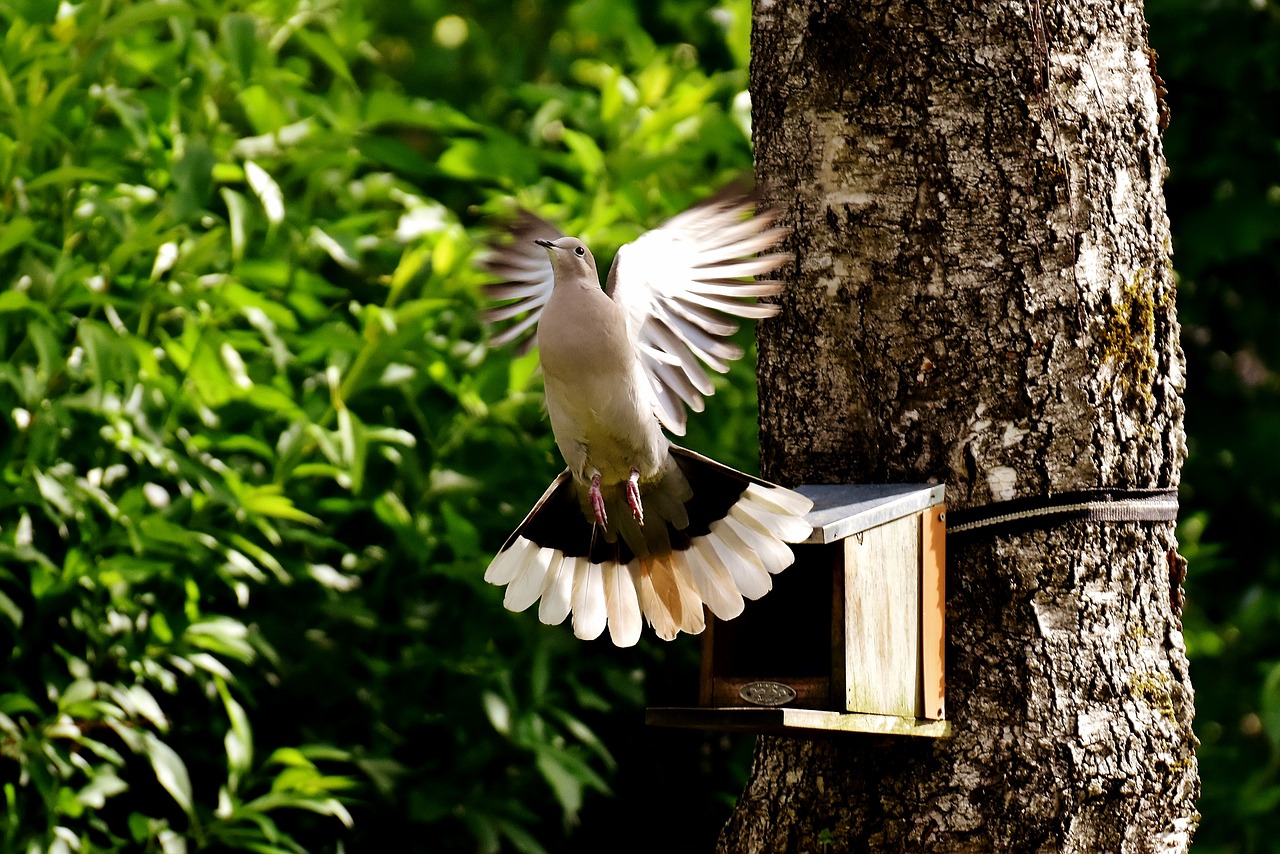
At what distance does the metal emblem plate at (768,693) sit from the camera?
2363mm

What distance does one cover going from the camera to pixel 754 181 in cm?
266

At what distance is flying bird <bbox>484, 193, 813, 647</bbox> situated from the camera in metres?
2.60

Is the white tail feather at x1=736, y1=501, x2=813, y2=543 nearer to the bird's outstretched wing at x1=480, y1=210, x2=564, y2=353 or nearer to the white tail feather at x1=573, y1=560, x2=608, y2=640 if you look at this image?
the white tail feather at x1=573, y1=560, x2=608, y2=640

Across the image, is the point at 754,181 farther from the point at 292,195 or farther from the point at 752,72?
the point at 292,195

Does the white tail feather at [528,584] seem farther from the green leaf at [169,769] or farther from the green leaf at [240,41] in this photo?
the green leaf at [240,41]

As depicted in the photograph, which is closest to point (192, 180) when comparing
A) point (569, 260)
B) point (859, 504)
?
point (569, 260)

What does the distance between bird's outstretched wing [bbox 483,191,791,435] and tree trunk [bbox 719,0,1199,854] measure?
147 millimetres

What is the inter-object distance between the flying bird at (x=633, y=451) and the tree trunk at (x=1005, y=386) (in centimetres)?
18

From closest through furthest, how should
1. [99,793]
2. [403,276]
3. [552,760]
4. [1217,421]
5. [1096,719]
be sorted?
[1096,719] → [99,793] → [552,760] → [403,276] → [1217,421]

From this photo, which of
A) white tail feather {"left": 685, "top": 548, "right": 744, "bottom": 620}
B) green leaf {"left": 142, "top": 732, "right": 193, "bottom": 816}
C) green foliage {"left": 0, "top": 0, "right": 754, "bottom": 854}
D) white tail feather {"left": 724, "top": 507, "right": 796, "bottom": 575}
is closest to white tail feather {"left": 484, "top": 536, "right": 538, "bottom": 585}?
white tail feather {"left": 685, "top": 548, "right": 744, "bottom": 620}

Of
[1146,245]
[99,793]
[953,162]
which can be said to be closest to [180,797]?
[99,793]

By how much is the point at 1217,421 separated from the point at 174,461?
3749 mm

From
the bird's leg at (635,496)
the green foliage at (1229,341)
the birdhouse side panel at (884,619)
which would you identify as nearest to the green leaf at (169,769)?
the bird's leg at (635,496)

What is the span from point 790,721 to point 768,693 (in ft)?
0.77
